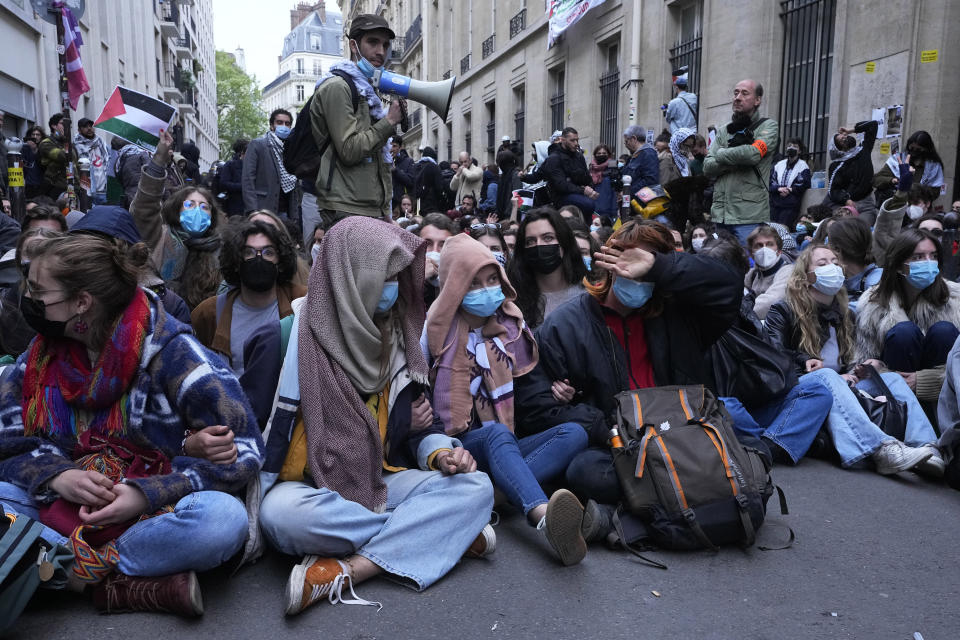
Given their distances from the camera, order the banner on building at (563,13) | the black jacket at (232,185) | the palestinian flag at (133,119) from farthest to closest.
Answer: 1. the banner on building at (563,13)
2. the black jacket at (232,185)
3. the palestinian flag at (133,119)

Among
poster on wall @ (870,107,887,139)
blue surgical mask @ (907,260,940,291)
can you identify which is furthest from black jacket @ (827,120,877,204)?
blue surgical mask @ (907,260,940,291)

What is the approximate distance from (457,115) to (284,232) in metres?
25.5

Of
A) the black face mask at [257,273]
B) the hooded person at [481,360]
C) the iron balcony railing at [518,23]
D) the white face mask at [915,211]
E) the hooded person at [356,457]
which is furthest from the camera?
the iron balcony railing at [518,23]

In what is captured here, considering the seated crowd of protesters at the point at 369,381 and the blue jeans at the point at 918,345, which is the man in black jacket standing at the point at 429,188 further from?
the blue jeans at the point at 918,345

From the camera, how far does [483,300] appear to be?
12.4 feet

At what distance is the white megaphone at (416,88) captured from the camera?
514 cm

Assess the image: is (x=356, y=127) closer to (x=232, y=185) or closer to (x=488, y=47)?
(x=232, y=185)

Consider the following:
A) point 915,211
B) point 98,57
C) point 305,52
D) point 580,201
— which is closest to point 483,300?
point 580,201

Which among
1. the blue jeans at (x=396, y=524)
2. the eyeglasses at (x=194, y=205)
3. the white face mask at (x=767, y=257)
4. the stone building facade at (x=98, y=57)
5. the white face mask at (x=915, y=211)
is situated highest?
the stone building facade at (x=98, y=57)

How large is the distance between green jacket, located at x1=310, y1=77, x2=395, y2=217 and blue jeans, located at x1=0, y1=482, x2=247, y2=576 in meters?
2.77

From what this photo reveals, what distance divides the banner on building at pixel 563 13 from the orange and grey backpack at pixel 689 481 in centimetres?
1454

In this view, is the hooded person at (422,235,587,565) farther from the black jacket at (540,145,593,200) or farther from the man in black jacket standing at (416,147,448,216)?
the man in black jacket standing at (416,147,448,216)

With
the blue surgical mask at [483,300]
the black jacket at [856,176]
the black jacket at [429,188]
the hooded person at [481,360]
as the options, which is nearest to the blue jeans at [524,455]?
the hooded person at [481,360]

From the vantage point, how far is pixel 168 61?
1580 inches
